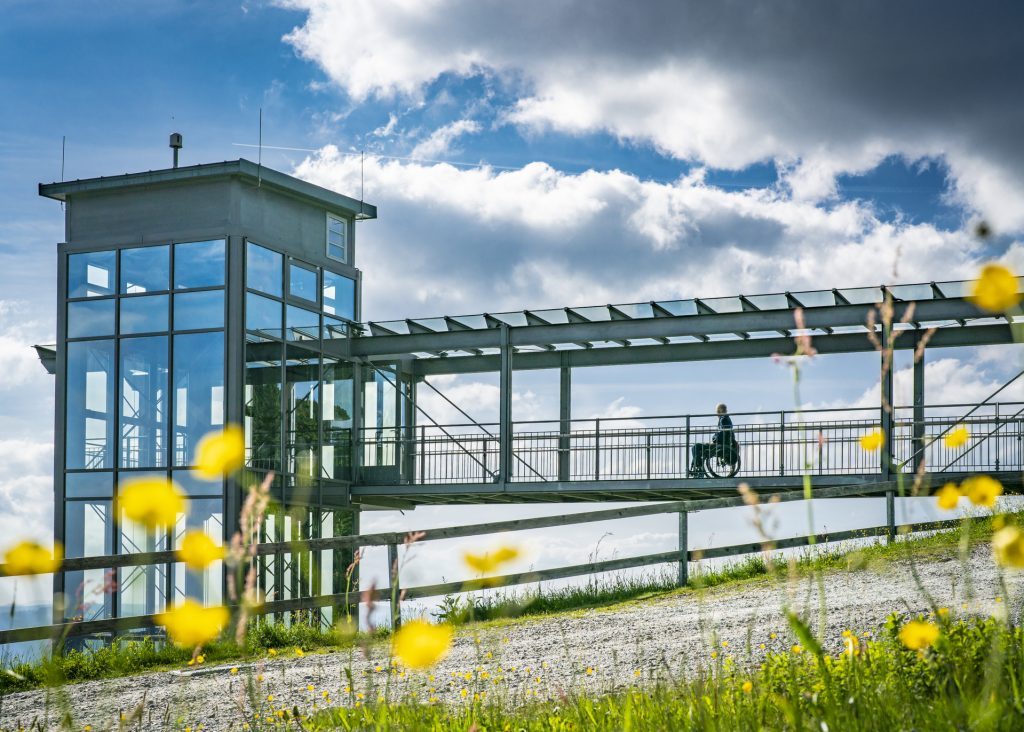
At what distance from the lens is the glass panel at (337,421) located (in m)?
22.4

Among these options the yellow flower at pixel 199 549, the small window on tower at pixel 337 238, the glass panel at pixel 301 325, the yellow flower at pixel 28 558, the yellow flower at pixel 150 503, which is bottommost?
the yellow flower at pixel 28 558

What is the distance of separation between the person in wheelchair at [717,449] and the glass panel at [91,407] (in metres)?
11.2

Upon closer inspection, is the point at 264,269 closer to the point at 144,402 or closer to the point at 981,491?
the point at 144,402

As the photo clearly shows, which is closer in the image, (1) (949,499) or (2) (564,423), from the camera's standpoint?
(1) (949,499)

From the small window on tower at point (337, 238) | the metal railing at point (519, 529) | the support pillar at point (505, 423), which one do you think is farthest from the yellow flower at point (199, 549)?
the small window on tower at point (337, 238)

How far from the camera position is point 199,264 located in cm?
2112

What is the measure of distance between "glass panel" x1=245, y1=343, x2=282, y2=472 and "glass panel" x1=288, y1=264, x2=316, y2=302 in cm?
152

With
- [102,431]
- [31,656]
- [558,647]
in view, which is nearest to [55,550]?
[558,647]

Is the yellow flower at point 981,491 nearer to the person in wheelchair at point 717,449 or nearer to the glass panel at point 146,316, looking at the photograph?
the person in wheelchair at point 717,449

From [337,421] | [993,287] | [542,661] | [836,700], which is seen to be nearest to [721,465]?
[337,421]

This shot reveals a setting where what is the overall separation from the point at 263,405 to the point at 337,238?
4.57 meters

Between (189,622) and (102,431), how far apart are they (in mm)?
20971

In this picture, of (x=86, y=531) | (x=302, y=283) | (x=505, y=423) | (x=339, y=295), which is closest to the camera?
(x=505, y=423)

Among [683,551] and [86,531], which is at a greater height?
[683,551]
